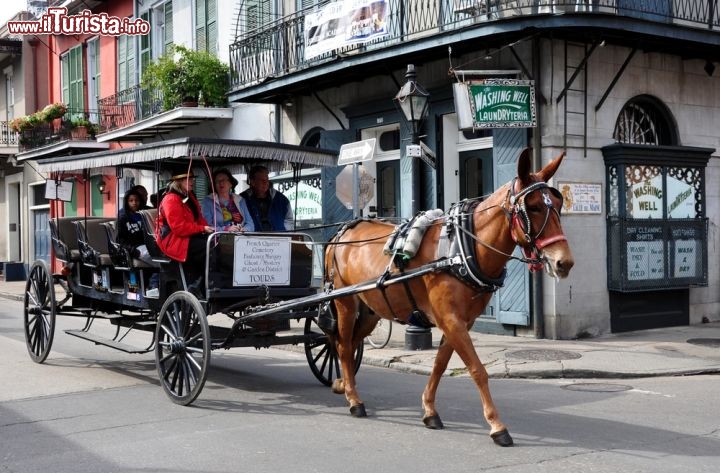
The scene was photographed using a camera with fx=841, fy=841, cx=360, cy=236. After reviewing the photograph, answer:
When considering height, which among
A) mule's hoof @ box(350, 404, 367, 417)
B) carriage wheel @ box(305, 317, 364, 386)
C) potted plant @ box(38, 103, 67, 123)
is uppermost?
potted plant @ box(38, 103, 67, 123)

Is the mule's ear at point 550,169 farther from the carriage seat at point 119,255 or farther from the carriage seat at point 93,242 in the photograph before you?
the carriage seat at point 93,242

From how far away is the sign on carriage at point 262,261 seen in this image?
786cm

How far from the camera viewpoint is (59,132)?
81.3 feet

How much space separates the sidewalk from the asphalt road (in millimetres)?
315

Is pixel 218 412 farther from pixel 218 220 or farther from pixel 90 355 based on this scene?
pixel 90 355

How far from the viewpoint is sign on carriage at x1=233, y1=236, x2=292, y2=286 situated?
7.86 m

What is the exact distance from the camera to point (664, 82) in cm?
1341

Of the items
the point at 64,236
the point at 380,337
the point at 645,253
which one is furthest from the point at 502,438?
the point at 645,253

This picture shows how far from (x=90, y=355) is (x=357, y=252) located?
500 centimetres

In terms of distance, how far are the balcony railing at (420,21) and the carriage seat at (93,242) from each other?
532 centimetres

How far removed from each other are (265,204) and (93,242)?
2.55 m

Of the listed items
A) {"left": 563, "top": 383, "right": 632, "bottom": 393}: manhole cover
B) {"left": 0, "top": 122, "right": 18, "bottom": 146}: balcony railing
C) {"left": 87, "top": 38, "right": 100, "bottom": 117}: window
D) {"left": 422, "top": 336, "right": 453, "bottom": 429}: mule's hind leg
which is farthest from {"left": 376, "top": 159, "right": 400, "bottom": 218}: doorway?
{"left": 0, "top": 122, "right": 18, "bottom": 146}: balcony railing

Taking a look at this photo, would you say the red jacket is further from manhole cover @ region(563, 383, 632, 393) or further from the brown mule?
manhole cover @ region(563, 383, 632, 393)
